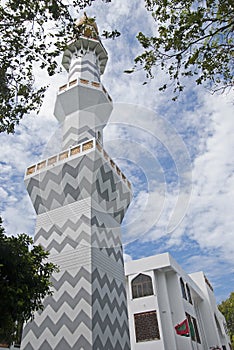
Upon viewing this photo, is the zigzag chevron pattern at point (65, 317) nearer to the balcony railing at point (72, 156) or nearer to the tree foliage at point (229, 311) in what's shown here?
the balcony railing at point (72, 156)

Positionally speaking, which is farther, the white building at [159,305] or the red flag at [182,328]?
the white building at [159,305]

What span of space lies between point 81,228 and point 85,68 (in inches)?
381

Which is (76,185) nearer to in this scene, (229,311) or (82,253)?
(82,253)

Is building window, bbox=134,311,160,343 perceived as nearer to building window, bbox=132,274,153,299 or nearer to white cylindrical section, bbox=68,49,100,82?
building window, bbox=132,274,153,299

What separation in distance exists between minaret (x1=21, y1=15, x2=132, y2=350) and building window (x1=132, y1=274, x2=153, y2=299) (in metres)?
7.23

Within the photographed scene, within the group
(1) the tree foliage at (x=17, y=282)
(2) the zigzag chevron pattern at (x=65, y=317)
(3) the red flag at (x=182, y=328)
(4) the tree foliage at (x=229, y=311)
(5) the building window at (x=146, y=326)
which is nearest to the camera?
(1) the tree foliage at (x=17, y=282)

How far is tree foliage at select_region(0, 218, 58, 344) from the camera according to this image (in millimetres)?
6289

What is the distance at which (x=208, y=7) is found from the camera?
594 centimetres

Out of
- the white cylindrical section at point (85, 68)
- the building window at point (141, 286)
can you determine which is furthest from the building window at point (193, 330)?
the white cylindrical section at point (85, 68)

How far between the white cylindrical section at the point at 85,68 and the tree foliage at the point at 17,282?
442 inches

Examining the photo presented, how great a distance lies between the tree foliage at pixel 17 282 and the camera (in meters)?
6.29

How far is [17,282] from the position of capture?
6676mm

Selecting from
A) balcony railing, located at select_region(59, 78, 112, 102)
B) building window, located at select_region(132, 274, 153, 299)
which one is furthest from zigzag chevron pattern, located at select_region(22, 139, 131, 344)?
building window, located at select_region(132, 274, 153, 299)

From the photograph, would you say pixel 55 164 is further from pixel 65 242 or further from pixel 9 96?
pixel 9 96
